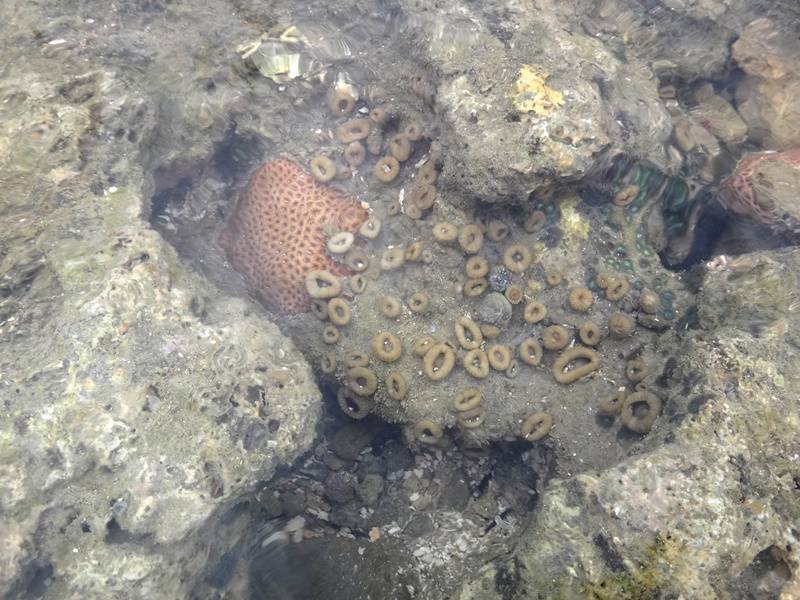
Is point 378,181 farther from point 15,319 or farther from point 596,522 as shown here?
point 596,522

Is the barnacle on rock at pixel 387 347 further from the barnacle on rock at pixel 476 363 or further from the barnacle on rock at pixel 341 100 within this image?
the barnacle on rock at pixel 341 100

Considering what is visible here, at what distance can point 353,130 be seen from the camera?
527cm

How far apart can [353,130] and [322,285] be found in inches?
60.8

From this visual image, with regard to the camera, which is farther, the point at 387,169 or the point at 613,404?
the point at 387,169

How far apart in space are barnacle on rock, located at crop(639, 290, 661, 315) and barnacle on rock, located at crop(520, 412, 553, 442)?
1.22m

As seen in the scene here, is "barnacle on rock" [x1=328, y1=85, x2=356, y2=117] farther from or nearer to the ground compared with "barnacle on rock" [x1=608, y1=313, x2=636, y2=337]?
farther from the ground

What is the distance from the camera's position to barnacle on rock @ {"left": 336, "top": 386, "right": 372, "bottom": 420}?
4.75 metres

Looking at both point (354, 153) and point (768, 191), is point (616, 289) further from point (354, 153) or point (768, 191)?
point (354, 153)

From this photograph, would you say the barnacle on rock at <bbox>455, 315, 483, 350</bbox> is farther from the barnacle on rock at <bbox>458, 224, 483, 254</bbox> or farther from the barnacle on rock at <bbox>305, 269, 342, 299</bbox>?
the barnacle on rock at <bbox>305, 269, 342, 299</bbox>

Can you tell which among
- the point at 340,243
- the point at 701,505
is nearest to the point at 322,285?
the point at 340,243

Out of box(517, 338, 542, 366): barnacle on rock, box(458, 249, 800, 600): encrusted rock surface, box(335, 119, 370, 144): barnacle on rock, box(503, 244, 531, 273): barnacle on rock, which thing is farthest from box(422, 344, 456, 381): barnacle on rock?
box(335, 119, 370, 144): barnacle on rock

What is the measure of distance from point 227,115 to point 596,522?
4389 millimetres

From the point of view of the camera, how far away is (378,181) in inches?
203

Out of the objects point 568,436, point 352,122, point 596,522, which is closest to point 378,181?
point 352,122
